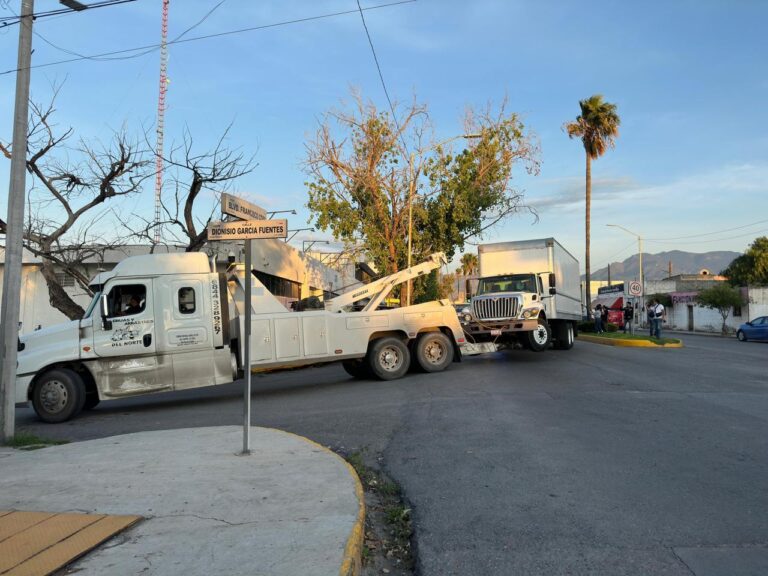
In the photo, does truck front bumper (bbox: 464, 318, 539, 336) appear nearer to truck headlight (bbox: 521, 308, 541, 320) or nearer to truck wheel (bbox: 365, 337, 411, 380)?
truck headlight (bbox: 521, 308, 541, 320)

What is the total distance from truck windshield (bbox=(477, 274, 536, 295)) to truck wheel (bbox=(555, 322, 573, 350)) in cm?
269

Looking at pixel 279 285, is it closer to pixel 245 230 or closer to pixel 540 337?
pixel 540 337

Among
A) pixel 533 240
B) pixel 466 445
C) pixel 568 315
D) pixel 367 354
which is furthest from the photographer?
pixel 568 315

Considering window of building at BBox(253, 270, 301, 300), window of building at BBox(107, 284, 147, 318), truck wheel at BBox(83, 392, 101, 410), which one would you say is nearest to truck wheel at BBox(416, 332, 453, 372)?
window of building at BBox(107, 284, 147, 318)

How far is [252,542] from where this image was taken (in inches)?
163

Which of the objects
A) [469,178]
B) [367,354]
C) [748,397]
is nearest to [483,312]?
[367,354]

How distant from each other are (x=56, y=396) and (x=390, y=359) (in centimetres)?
662

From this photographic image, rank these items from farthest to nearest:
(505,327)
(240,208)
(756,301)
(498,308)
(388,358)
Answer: (756,301)
(498,308)
(505,327)
(388,358)
(240,208)

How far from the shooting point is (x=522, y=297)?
17.2 m

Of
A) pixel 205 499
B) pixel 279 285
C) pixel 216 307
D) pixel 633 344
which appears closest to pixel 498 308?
pixel 216 307

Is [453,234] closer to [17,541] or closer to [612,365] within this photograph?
[612,365]

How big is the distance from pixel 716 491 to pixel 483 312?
39.7 ft

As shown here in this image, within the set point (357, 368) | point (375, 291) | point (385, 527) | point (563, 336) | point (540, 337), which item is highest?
point (375, 291)

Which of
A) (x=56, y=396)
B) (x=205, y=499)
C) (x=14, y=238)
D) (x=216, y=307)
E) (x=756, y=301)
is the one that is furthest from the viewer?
(x=756, y=301)
